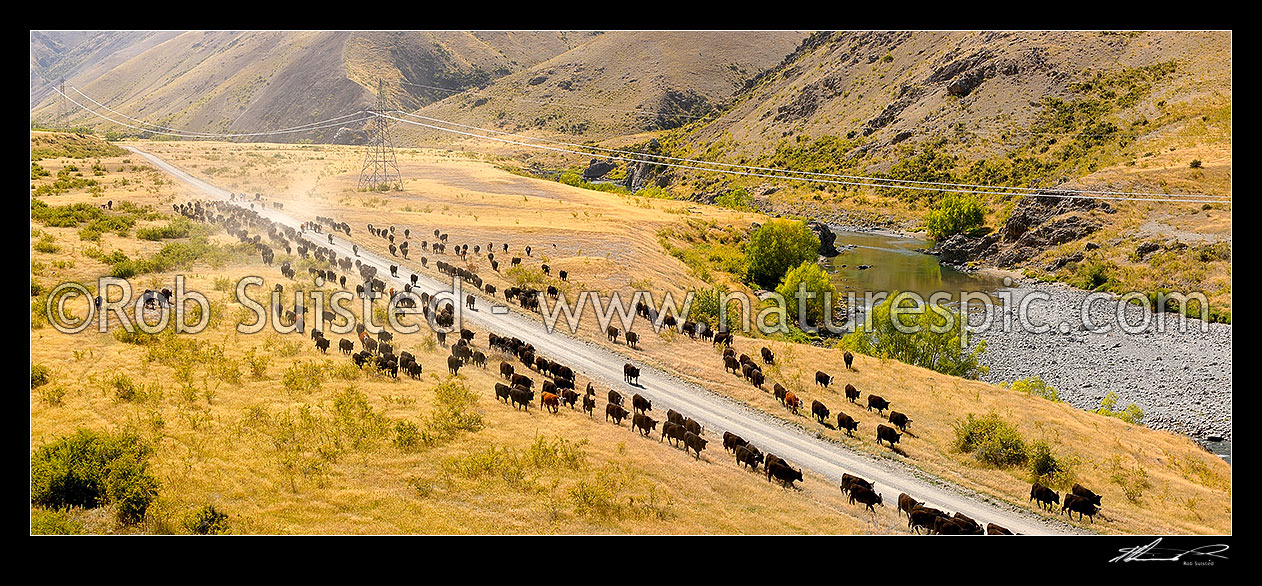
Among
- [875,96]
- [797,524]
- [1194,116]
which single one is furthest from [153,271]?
[875,96]

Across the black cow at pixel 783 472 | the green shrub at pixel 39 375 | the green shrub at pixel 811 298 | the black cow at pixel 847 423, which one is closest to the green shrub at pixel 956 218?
the green shrub at pixel 811 298

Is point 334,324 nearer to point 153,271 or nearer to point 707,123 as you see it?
point 153,271

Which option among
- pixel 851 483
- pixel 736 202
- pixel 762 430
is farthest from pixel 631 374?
pixel 736 202


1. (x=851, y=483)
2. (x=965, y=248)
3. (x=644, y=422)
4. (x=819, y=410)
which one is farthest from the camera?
(x=965, y=248)

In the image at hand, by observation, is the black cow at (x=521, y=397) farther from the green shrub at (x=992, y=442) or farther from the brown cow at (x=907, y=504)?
the green shrub at (x=992, y=442)

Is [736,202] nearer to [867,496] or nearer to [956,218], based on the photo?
[956,218]

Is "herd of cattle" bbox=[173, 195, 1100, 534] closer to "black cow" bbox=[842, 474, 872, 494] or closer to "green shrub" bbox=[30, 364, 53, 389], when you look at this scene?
"black cow" bbox=[842, 474, 872, 494]

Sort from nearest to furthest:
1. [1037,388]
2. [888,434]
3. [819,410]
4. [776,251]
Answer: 1. [888,434]
2. [819,410]
3. [1037,388]
4. [776,251]
